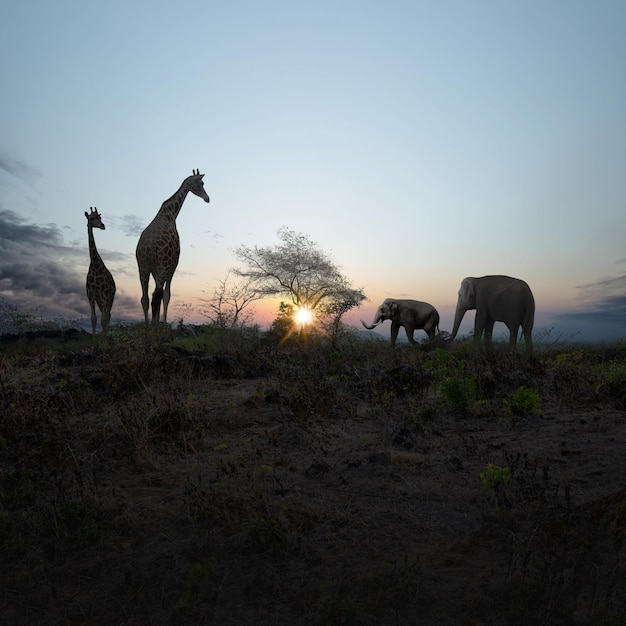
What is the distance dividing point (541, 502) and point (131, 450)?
Result: 11.0 feet

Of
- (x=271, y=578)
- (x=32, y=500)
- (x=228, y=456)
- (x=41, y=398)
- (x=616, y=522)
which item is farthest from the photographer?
(x=41, y=398)

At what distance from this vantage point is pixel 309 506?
11.8ft

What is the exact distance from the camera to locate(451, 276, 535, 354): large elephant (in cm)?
1197

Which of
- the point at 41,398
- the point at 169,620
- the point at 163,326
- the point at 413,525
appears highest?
the point at 163,326

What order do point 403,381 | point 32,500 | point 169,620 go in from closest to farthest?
point 169,620, point 32,500, point 403,381

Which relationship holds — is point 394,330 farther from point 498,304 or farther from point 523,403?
point 523,403

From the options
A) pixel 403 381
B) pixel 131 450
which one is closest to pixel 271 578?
pixel 131 450

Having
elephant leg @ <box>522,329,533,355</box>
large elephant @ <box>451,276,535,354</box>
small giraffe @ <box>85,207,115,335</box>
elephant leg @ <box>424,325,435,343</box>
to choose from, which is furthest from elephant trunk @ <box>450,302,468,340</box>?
small giraffe @ <box>85,207,115,335</box>

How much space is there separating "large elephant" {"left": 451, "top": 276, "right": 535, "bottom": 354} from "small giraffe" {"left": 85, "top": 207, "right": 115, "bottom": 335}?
361 inches

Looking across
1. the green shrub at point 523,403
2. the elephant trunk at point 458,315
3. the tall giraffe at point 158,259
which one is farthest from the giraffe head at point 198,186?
the green shrub at point 523,403

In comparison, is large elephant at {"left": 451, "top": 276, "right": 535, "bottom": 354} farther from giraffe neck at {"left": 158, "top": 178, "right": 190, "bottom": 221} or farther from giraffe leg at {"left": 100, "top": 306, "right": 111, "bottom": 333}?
giraffe leg at {"left": 100, "top": 306, "right": 111, "bottom": 333}

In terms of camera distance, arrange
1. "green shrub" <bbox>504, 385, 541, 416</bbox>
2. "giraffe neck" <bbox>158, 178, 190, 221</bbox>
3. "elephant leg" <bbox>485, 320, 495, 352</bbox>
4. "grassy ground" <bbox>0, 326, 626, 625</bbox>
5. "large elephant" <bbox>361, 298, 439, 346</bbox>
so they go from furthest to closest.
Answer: "large elephant" <bbox>361, 298, 439, 346</bbox>
"giraffe neck" <bbox>158, 178, 190, 221</bbox>
"elephant leg" <bbox>485, 320, 495, 352</bbox>
"green shrub" <bbox>504, 385, 541, 416</bbox>
"grassy ground" <bbox>0, 326, 626, 625</bbox>

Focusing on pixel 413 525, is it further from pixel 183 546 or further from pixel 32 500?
pixel 32 500

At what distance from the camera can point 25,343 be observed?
14.1 meters
